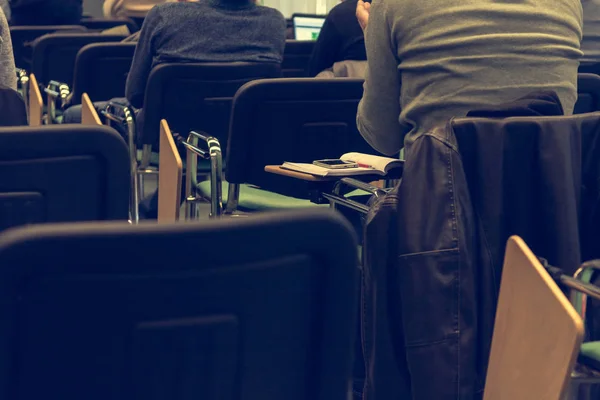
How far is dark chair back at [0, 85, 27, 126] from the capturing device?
2.19 m

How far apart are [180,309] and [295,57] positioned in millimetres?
4071

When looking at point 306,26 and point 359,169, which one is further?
point 306,26

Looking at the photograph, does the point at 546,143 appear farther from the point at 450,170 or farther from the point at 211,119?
the point at 211,119

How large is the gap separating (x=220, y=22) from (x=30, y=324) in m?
3.01

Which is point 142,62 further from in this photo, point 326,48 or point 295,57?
point 295,57

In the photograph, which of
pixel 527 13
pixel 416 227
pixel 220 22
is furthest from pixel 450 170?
pixel 220 22

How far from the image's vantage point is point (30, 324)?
3.13 feet

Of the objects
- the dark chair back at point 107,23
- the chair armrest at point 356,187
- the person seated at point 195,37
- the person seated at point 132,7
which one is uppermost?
the person seated at point 195,37

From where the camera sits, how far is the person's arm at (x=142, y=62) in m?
3.82

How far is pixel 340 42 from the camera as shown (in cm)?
392

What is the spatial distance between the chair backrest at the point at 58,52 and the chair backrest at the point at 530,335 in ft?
11.3

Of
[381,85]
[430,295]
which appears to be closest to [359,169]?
[381,85]

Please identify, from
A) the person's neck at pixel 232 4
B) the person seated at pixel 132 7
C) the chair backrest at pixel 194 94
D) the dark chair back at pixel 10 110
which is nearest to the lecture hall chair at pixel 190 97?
the chair backrest at pixel 194 94

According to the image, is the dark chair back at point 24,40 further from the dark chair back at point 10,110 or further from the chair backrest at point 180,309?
the chair backrest at point 180,309
